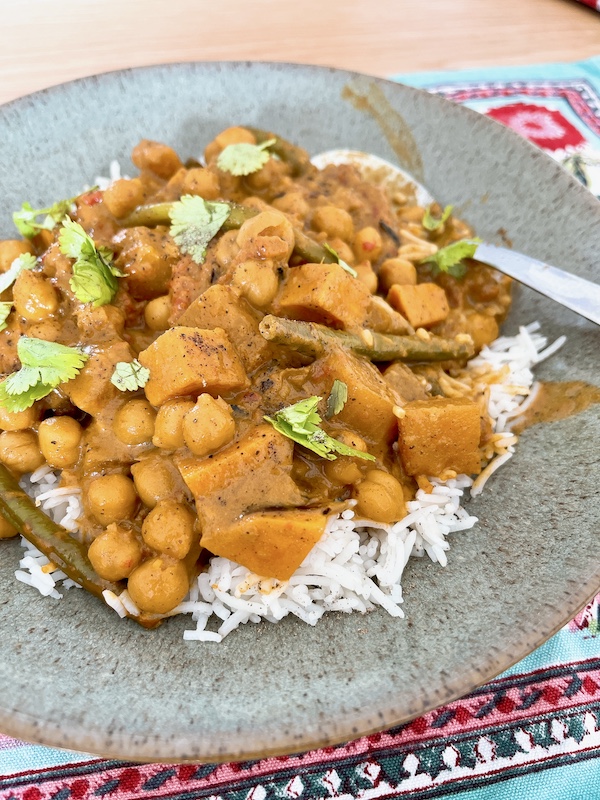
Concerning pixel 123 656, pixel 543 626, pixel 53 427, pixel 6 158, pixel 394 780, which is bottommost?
pixel 394 780

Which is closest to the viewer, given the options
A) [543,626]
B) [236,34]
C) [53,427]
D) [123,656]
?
[543,626]

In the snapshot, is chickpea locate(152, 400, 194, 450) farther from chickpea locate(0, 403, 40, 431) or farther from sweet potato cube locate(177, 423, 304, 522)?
chickpea locate(0, 403, 40, 431)

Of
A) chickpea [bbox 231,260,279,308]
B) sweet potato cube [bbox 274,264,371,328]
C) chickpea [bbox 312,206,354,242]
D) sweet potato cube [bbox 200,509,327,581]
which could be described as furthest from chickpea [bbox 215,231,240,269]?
sweet potato cube [bbox 200,509,327,581]

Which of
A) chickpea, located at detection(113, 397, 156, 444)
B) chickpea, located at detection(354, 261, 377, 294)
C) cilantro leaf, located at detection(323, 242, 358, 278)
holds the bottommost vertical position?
chickpea, located at detection(113, 397, 156, 444)

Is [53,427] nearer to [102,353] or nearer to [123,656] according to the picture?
[102,353]

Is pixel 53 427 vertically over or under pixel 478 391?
over

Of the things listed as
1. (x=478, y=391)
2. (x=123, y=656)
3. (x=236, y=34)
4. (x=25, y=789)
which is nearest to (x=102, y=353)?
(x=123, y=656)
